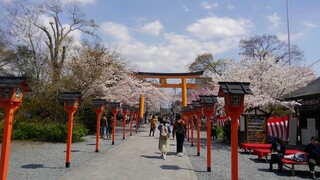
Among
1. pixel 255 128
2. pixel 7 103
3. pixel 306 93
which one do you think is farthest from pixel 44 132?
pixel 306 93

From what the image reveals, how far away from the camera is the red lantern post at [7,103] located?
6.93 m

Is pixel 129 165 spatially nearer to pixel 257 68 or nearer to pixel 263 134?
pixel 263 134

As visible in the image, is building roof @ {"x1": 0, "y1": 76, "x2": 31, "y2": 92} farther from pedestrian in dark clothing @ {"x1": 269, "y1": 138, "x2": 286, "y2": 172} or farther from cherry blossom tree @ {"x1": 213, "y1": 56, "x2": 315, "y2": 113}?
cherry blossom tree @ {"x1": 213, "y1": 56, "x2": 315, "y2": 113}

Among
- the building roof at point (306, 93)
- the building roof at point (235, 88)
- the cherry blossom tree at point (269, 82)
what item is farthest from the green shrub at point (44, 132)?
the building roof at point (306, 93)

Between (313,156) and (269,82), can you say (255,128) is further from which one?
(313,156)

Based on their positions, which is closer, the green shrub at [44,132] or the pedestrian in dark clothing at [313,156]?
the pedestrian in dark clothing at [313,156]

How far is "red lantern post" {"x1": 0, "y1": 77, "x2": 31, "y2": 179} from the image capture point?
6.93 m

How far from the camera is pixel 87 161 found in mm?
12156

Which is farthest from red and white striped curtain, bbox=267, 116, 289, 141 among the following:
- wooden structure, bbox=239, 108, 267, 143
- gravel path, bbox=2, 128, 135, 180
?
gravel path, bbox=2, 128, 135, 180

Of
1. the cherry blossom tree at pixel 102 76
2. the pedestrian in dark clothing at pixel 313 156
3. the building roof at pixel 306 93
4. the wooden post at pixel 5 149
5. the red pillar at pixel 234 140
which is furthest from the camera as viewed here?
the cherry blossom tree at pixel 102 76

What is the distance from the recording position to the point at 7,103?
23.7 feet

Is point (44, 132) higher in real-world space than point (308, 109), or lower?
lower

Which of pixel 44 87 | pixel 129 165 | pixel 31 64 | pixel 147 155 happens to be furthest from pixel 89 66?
pixel 129 165

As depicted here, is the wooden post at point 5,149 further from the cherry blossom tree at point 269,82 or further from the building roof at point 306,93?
the building roof at point 306,93
